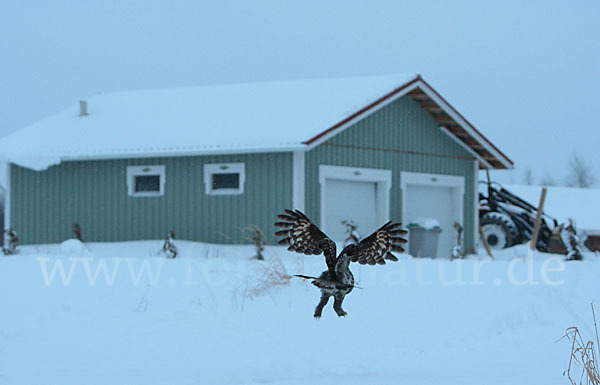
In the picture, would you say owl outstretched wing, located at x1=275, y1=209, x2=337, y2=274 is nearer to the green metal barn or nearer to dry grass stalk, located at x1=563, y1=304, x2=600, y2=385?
dry grass stalk, located at x1=563, y1=304, x2=600, y2=385

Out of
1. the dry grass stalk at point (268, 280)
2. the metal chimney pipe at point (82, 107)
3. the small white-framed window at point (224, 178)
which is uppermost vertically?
the metal chimney pipe at point (82, 107)

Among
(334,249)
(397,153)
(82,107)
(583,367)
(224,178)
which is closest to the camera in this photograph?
(334,249)

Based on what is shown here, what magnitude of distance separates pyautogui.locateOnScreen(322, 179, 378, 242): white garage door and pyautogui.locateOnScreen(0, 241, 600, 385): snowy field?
504 centimetres

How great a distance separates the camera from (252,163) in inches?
728

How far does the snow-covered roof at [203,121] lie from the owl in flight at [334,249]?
1315cm

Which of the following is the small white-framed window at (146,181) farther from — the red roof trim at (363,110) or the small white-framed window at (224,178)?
the red roof trim at (363,110)

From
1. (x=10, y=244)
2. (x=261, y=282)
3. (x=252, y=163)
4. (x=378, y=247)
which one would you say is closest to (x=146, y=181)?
(x=252, y=163)

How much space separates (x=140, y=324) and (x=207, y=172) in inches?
341

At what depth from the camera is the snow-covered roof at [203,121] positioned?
18344 mm

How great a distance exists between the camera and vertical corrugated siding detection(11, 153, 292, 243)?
18.3 m

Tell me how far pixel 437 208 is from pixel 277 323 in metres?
11.3

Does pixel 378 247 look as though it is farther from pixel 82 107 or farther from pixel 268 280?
pixel 82 107

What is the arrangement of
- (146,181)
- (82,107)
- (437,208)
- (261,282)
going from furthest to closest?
(82,107) < (437,208) < (146,181) < (261,282)

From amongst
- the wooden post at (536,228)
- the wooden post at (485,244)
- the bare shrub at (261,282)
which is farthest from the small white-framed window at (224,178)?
the wooden post at (536,228)
